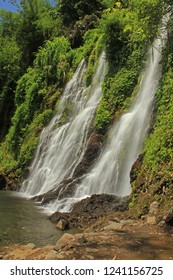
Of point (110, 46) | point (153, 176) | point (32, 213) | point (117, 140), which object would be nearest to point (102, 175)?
point (117, 140)

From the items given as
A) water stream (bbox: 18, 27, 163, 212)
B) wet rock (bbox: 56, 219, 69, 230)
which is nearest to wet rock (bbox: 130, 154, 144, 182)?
water stream (bbox: 18, 27, 163, 212)

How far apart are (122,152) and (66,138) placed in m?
5.07

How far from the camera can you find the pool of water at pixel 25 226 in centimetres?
959

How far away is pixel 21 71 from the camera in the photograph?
1254 inches

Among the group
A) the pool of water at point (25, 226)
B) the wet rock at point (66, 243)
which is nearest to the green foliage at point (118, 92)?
the pool of water at point (25, 226)

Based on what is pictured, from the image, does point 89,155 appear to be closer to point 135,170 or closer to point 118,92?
point 118,92

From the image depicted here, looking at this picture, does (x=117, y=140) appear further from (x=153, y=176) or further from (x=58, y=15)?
(x=58, y=15)

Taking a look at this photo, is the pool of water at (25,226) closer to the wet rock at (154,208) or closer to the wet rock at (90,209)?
the wet rock at (90,209)

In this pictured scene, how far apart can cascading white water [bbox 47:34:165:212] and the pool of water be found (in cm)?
97

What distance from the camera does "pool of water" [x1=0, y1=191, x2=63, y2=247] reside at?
9.59 meters

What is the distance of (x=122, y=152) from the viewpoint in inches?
567

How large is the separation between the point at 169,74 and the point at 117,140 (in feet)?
10.1

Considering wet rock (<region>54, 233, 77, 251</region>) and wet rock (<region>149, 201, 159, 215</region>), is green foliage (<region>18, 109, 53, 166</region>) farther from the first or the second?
wet rock (<region>54, 233, 77, 251</region>)

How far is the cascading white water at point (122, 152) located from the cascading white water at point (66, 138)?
6.75 ft
